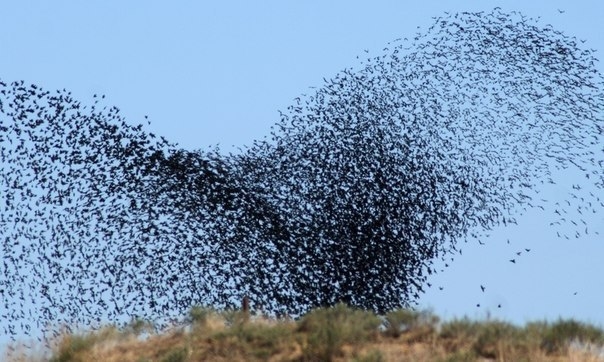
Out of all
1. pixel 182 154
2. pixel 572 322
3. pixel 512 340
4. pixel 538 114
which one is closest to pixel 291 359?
pixel 512 340

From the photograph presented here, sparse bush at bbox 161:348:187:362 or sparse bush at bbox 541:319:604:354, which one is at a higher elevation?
sparse bush at bbox 161:348:187:362

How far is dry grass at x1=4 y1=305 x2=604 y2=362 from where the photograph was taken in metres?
14.5

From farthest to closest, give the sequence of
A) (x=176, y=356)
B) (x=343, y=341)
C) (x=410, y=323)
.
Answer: (x=410, y=323), (x=176, y=356), (x=343, y=341)

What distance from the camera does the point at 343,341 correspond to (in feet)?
48.4

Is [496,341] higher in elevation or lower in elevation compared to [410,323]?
lower

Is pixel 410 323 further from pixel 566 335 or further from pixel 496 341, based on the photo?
pixel 566 335

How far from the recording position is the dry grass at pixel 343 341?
14531 millimetres

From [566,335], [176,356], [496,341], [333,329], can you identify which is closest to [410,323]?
[496,341]

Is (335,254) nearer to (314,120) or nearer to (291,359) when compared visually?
(314,120)

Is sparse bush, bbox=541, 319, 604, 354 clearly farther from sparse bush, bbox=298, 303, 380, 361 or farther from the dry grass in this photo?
sparse bush, bbox=298, 303, 380, 361

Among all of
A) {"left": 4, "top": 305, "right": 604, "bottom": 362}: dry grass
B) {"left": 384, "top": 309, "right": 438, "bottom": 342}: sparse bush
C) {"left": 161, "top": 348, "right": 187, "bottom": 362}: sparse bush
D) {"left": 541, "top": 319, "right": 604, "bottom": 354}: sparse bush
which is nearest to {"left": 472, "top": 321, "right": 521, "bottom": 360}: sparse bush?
{"left": 4, "top": 305, "right": 604, "bottom": 362}: dry grass

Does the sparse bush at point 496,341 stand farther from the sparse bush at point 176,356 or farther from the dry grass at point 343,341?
the sparse bush at point 176,356

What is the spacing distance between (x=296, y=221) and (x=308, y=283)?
2.13 metres

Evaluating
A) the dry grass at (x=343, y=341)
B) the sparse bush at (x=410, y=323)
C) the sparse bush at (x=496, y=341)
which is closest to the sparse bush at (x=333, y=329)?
the dry grass at (x=343, y=341)
